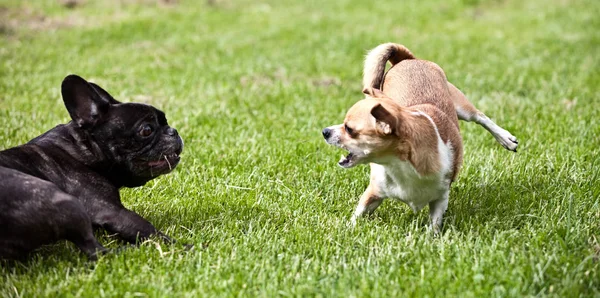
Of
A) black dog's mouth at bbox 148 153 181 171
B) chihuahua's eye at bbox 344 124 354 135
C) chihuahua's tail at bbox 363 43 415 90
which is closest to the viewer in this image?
chihuahua's eye at bbox 344 124 354 135

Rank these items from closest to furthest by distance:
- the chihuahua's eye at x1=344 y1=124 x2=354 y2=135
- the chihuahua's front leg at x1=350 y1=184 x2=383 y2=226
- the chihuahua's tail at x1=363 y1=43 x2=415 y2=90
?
1. the chihuahua's eye at x1=344 y1=124 x2=354 y2=135
2. the chihuahua's front leg at x1=350 y1=184 x2=383 y2=226
3. the chihuahua's tail at x1=363 y1=43 x2=415 y2=90

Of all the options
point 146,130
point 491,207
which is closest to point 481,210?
point 491,207

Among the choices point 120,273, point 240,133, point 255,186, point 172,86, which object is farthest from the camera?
point 172,86

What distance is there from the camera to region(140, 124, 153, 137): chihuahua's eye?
4.06 metres

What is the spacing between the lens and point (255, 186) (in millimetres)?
4961

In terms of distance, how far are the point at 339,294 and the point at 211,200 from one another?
5.50ft

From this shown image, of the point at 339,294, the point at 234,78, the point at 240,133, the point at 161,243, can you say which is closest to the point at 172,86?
the point at 234,78

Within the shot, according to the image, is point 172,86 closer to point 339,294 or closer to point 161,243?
point 161,243

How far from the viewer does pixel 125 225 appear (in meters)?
3.78

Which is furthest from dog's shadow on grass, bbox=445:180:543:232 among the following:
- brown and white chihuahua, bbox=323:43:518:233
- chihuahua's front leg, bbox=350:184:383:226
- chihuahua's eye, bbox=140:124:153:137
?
chihuahua's eye, bbox=140:124:153:137

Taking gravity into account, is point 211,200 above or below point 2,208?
below

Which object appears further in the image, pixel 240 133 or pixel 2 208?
pixel 240 133

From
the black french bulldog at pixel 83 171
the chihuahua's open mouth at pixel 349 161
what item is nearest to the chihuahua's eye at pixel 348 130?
the chihuahua's open mouth at pixel 349 161

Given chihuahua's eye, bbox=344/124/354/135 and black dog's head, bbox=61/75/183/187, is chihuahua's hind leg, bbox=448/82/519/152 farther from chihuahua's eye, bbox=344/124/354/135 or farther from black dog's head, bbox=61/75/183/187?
black dog's head, bbox=61/75/183/187
